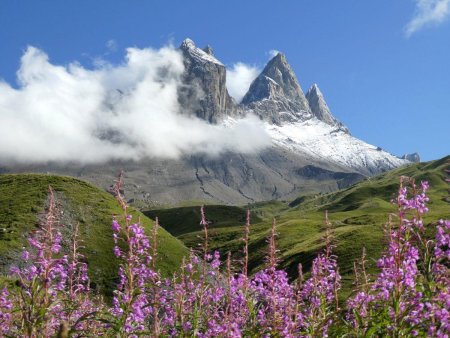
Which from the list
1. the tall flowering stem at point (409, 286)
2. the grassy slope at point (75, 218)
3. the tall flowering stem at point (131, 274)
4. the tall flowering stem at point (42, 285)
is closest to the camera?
the tall flowering stem at point (409, 286)

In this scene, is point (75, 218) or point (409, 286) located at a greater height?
point (75, 218)

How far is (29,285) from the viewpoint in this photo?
894cm

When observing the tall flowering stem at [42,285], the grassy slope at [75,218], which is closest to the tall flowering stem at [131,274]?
the tall flowering stem at [42,285]

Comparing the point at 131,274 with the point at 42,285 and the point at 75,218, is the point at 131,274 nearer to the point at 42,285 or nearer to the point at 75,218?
the point at 42,285

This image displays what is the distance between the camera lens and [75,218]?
75938mm

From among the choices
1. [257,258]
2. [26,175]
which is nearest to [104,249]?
[26,175]

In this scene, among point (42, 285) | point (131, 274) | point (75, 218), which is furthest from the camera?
point (75, 218)

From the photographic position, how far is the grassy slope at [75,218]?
2498 inches

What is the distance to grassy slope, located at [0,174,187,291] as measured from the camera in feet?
208

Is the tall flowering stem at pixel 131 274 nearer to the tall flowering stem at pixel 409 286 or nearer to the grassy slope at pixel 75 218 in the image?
the tall flowering stem at pixel 409 286

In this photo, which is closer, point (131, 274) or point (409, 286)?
point (409, 286)

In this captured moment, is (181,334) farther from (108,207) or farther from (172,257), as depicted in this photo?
(108,207)

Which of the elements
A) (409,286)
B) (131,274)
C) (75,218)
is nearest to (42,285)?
(131,274)

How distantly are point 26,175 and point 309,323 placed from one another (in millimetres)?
96855
